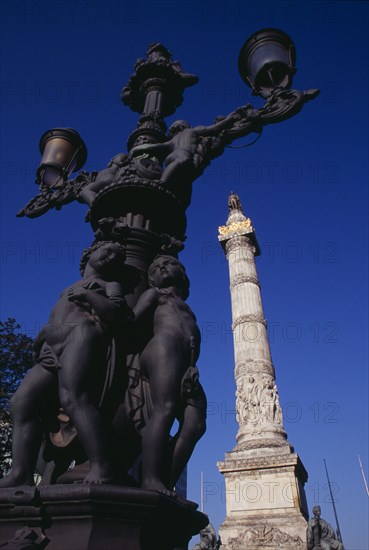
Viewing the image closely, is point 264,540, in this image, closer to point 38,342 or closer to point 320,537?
point 320,537

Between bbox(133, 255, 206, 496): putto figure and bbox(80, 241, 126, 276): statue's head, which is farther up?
bbox(80, 241, 126, 276): statue's head

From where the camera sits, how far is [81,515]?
1.79 meters

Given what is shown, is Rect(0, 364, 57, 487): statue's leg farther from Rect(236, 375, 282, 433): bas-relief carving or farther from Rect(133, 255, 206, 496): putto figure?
Rect(236, 375, 282, 433): bas-relief carving

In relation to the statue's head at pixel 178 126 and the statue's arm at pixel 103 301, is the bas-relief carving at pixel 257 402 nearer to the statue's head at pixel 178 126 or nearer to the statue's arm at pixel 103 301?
the statue's head at pixel 178 126

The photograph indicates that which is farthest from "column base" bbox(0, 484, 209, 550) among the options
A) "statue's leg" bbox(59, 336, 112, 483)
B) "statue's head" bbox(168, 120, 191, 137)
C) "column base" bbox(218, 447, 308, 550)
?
"column base" bbox(218, 447, 308, 550)

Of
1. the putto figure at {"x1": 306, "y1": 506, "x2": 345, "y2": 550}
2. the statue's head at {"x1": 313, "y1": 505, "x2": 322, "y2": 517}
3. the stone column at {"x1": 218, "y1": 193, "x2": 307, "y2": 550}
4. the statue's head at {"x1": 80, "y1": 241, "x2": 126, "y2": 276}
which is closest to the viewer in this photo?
the statue's head at {"x1": 80, "y1": 241, "x2": 126, "y2": 276}

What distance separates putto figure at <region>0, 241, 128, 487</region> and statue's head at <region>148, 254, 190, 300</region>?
0.41 m

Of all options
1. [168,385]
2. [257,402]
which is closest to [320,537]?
[257,402]

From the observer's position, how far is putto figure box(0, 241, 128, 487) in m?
2.08

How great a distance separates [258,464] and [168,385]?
13654 mm

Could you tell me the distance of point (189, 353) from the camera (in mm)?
2479

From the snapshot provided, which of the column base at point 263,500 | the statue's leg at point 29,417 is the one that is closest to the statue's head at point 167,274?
the statue's leg at point 29,417

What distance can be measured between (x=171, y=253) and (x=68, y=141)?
2.00 meters

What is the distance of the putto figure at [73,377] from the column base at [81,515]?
17cm
